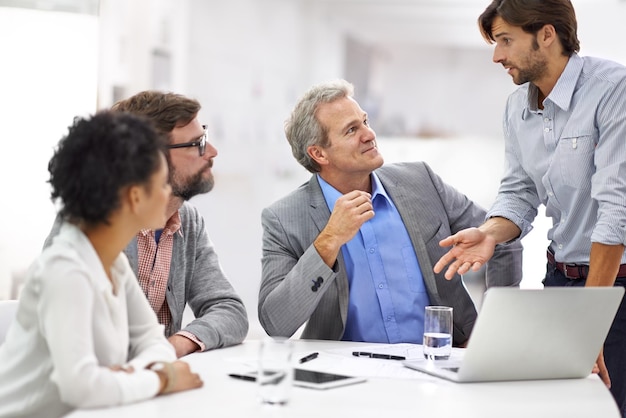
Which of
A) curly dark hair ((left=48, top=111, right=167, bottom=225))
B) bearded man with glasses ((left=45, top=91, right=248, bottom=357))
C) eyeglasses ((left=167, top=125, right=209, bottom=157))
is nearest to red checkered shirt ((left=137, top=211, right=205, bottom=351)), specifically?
bearded man with glasses ((left=45, top=91, right=248, bottom=357))

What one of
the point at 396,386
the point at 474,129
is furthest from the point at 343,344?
the point at 474,129

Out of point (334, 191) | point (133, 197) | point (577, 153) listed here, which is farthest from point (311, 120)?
point (133, 197)

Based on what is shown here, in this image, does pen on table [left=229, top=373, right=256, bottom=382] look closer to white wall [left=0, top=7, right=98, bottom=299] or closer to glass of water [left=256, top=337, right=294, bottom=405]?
glass of water [left=256, top=337, right=294, bottom=405]

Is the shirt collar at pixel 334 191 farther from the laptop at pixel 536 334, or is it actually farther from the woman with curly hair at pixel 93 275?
the woman with curly hair at pixel 93 275

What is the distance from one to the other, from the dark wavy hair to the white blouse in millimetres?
1373

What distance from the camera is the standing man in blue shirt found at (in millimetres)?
2234

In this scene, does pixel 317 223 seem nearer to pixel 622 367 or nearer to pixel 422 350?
pixel 422 350

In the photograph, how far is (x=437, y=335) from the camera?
192 cm

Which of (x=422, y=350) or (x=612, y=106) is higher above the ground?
(x=612, y=106)

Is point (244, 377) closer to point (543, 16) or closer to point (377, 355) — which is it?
point (377, 355)

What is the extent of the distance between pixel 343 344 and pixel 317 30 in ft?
11.8

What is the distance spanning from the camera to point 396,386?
1.62 meters

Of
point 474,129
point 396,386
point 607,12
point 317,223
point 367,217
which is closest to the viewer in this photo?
point 396,386

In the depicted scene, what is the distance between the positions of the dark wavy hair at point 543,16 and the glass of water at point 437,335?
931 mm
